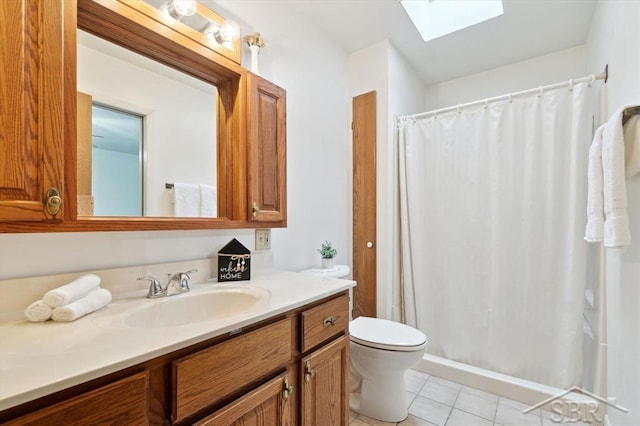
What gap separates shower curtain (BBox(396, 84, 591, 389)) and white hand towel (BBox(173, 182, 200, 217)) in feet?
5.08

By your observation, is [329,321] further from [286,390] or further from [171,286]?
[171,286]

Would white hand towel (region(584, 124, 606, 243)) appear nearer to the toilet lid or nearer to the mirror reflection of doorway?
the toilet lid

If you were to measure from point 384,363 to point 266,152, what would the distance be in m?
1.27

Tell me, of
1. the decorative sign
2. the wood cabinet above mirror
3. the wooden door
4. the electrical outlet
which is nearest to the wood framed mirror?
the wood cabinet above mirror

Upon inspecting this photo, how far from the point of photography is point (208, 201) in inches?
52.1

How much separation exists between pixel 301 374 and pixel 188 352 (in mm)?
482

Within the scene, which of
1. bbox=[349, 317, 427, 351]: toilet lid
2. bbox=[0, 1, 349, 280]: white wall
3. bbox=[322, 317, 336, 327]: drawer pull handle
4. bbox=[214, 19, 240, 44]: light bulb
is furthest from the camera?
bbox=[349, 317, 427, 351]: toilet lid

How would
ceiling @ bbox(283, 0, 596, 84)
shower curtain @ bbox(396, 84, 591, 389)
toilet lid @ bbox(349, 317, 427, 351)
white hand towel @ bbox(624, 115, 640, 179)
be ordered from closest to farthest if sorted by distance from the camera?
white hand towel @ bbox(624, 115, 640, 179), toilet lid @ bbox(349, 317, 427, 351), shower curtain @ bbox(396, 84, 591, 389), ceiling @ bbox(283, 0, 596, 84)

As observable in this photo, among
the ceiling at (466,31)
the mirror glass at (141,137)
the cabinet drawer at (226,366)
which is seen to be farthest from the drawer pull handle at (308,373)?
the ceiling at (466,31)

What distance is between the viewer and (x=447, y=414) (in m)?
1.64

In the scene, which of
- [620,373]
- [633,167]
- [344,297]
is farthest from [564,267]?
[344,297]

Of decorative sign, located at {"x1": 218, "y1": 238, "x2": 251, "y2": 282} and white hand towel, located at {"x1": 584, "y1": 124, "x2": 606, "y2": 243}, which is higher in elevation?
white hand towel, located at {"x1": 584, "y1": 124, "x2": 606, "y2": 243}

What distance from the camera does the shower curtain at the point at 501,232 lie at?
1.69 metres

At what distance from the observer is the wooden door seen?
7.23 ft
